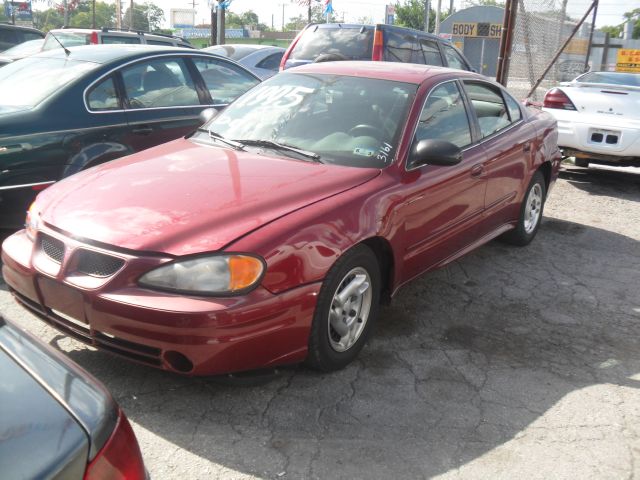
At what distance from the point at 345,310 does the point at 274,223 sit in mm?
653

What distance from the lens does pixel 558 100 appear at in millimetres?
8469

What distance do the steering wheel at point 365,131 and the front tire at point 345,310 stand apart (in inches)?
A: 32.5

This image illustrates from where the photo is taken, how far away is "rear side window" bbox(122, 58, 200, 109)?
5691mm

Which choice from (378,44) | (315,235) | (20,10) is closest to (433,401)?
(315,235)

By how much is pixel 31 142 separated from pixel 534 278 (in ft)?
12.7

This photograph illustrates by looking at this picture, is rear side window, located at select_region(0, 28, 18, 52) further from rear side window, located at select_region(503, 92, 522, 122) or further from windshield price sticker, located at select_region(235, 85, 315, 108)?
rear side window, located at select_region(503, 92, 522, 122)

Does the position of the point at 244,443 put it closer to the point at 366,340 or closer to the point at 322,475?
the point at 322,475

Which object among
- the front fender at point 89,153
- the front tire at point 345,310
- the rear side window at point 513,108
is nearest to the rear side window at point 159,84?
the front fender at point 89,153

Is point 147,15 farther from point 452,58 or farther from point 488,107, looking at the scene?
point 488,107

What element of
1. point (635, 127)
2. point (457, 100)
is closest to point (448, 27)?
point (635, 127)

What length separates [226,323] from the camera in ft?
9.35

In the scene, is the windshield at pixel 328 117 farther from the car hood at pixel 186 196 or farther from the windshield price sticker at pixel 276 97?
the car hood at pixel 186 196

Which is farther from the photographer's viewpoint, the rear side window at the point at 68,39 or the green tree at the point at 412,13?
the green tree at the point at 412,13

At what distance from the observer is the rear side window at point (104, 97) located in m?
5.33
